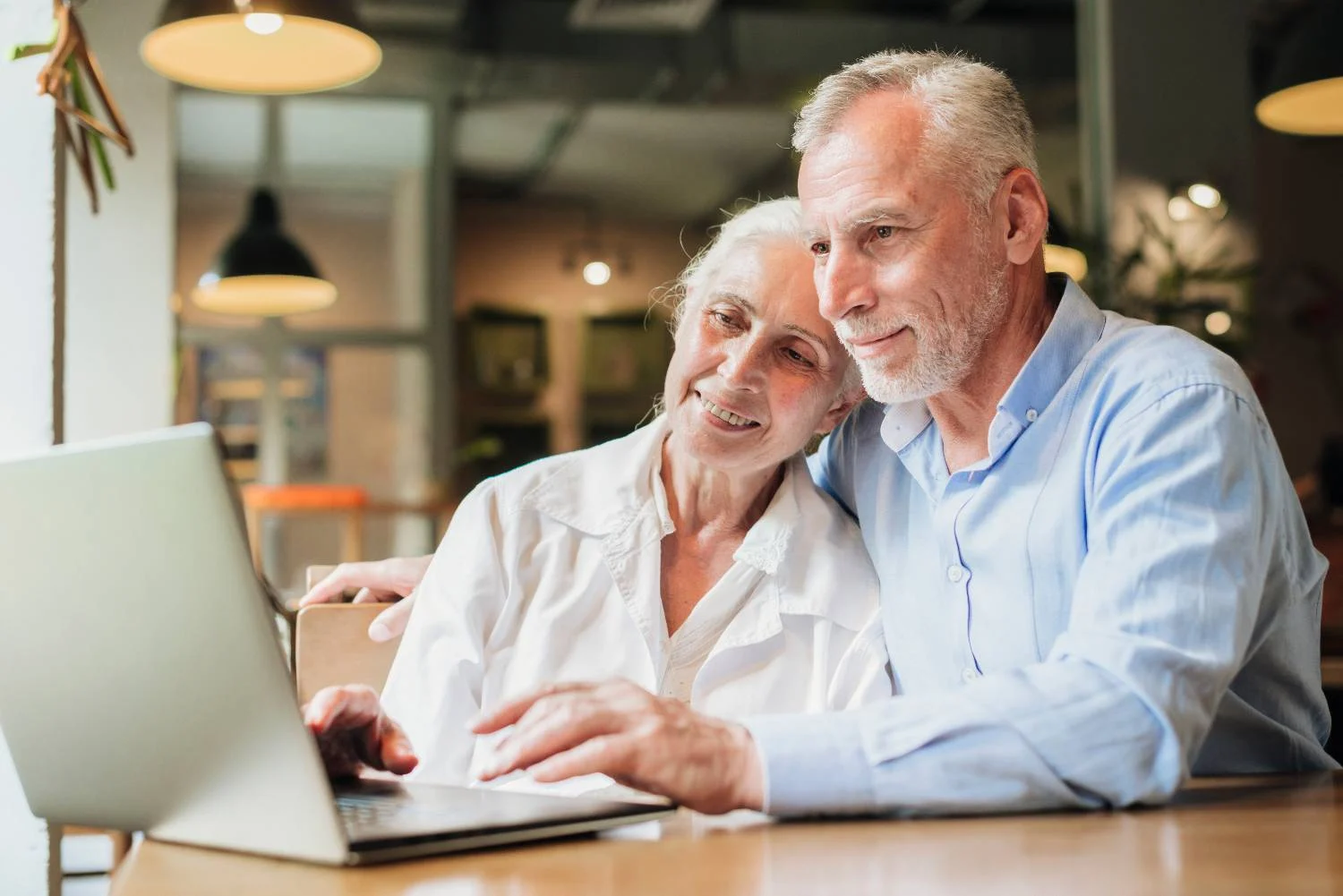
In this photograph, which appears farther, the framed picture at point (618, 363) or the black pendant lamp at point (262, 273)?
the framed picture at point (618, 363)

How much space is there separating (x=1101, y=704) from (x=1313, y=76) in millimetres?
4573

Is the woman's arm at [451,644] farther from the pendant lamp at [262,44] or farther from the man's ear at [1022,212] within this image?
the pendant lamp at [262,44]

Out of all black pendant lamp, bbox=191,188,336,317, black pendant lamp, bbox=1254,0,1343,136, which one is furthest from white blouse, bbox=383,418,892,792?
black pendant lamp, bbox=191,188,336,317

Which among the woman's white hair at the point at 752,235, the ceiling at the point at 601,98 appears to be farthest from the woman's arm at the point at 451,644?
the ceiling at the point at 601,98

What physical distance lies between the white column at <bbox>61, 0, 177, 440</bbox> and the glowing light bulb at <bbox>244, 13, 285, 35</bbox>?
401 cm

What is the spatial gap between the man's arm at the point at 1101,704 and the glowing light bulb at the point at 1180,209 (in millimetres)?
5577

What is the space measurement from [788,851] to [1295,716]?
761 mm

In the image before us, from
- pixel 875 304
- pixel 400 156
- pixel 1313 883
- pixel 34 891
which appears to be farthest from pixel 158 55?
pixel 400 156

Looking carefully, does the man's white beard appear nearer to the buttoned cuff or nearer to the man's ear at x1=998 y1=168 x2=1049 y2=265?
the man's ear at x1=998 y1=168 x2=1049 y2=265

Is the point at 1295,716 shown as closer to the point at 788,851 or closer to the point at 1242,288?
the point at 788,851

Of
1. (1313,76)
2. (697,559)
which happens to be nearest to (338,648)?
(697,559)

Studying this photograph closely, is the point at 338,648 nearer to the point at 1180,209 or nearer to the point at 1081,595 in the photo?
the point at 1081,595

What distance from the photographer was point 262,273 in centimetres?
662

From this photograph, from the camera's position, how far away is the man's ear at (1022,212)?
1692 millimetres
